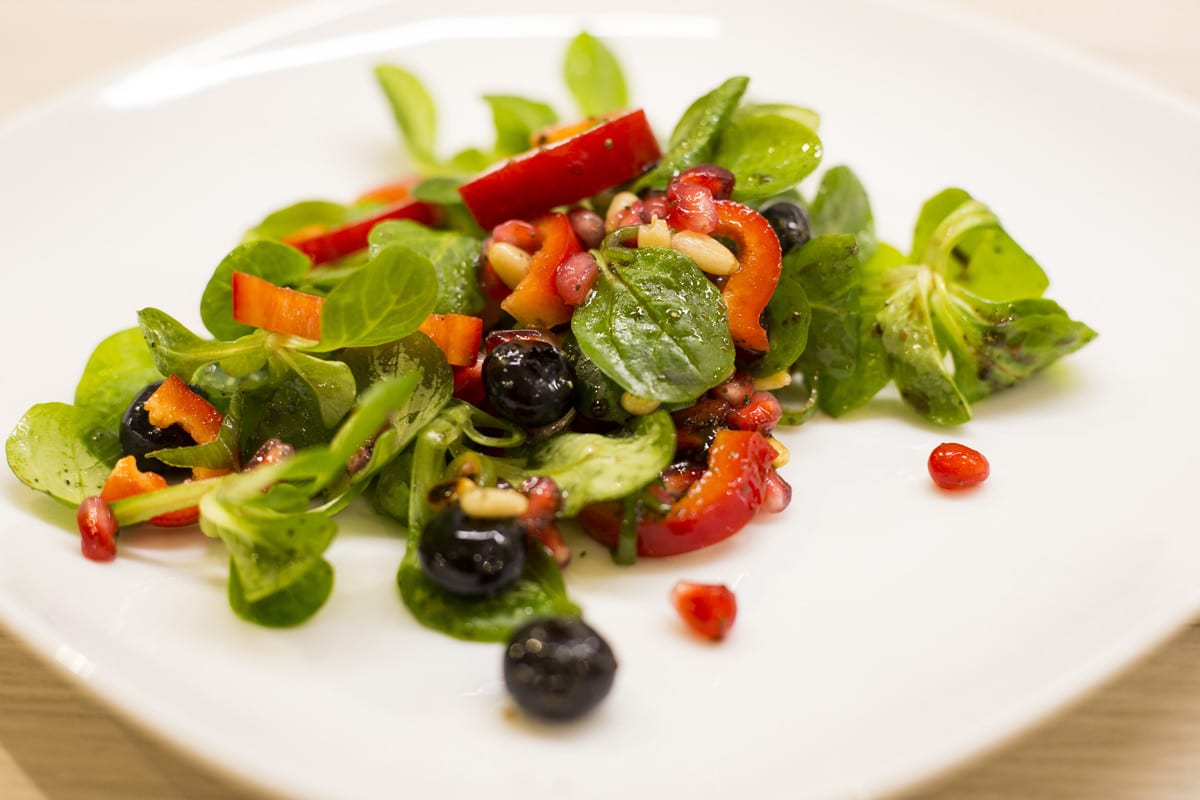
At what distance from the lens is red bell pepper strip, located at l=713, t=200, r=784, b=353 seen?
204cm

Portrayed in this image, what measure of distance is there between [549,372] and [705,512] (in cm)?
36

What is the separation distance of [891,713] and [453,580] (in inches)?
25.7

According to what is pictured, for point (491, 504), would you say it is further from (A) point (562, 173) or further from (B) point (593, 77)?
(B) point (593, 77)

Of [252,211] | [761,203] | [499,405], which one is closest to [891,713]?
[499,405]

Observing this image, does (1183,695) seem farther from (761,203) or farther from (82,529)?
(82,529)

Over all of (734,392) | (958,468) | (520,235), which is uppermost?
(520,235)

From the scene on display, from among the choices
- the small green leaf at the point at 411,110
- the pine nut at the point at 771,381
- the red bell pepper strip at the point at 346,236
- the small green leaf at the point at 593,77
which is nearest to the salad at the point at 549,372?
the pine nut at the point at 771,381

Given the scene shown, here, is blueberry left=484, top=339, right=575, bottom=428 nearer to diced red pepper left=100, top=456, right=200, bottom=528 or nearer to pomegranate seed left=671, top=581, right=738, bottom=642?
pomegranate seed left=671, top=581, right=738, bottom=642

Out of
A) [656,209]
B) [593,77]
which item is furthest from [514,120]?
[656,209]

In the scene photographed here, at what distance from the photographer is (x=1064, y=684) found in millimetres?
1421

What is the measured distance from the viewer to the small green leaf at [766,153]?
7.51 ft

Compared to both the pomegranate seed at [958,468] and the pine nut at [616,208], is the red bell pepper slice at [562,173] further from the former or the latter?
the pomegranate seed at [958,468]

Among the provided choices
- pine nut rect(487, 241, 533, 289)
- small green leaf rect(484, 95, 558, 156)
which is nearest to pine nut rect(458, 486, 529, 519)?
pine nut rect(487, 241, 533, 289)

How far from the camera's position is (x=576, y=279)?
2.03 m
